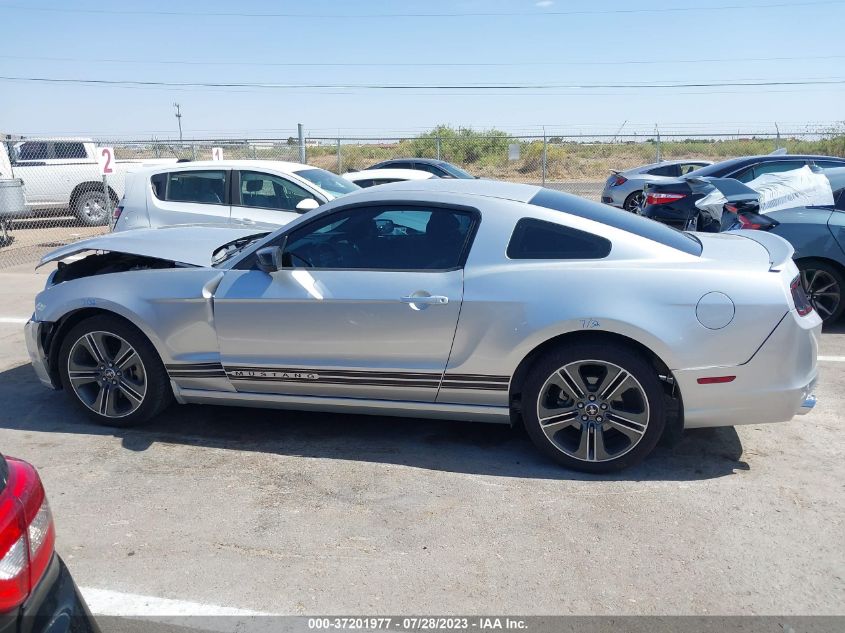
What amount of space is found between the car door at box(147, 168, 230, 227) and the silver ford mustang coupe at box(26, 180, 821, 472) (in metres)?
3.88

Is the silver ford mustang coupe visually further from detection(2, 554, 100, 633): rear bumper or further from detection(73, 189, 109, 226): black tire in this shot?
detection(73, 189, 109, 226): black tire

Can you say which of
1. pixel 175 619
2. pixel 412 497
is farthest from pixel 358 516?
pixel 175 619

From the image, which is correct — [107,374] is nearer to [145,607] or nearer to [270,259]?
[270,259]

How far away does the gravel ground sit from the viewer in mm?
3223

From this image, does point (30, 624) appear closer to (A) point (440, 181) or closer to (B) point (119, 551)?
(B) point (119, 551)

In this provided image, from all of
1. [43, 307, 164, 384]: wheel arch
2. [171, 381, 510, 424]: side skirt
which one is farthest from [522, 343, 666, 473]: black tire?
[43, 307, 164, 384]: wheel arch

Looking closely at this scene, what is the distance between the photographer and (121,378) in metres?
4.91

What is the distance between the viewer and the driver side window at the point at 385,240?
439 cm

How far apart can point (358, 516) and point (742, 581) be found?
69.8 inches

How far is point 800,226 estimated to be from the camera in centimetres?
697

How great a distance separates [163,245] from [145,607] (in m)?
2.65

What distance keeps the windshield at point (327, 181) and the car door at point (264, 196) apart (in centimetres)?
26

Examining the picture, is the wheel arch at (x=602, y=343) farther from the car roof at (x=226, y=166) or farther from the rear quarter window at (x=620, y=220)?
the car roof at (x=226, y=166)

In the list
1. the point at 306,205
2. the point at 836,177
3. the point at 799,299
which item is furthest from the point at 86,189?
the point at 799,299
